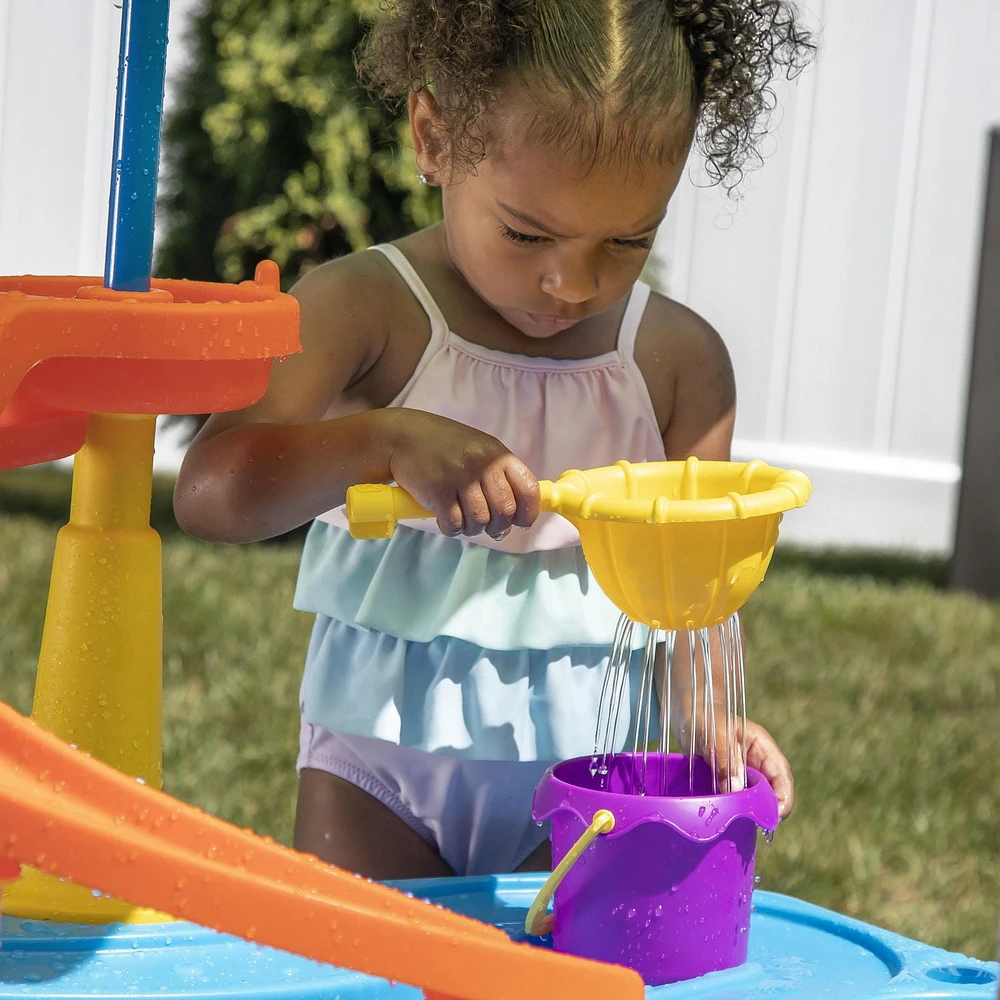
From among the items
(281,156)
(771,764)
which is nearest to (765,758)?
(771,764)

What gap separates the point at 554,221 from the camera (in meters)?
1.33

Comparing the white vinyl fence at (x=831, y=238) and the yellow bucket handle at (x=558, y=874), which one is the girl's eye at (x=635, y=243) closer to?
the yellow bucket handle at (x=558, y=874)

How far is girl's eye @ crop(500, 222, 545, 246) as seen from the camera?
1363mm

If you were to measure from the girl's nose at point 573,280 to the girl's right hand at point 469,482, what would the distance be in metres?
0.24

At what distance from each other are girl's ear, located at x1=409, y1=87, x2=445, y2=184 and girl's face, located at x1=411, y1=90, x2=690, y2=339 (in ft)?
0.14

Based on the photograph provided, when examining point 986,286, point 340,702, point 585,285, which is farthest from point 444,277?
point 986,286

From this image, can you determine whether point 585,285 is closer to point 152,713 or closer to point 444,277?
point 444,277

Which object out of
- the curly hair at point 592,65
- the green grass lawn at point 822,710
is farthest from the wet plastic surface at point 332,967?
the green grass lawn at point 822,710

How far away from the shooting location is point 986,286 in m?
4.72

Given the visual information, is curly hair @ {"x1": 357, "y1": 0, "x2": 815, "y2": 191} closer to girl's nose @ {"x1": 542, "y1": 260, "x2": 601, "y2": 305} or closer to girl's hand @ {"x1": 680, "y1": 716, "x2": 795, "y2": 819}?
girl's nose @ {"x1": 542, "y1": 260, "x2": 601, "y2": 305}

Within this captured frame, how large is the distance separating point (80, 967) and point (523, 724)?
0.57 metres

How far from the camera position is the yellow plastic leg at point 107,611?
110 cm

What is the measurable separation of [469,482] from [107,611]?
28 centimetres

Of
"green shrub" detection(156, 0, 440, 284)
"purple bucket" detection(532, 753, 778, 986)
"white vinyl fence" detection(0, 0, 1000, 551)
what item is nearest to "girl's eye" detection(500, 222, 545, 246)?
"purple bucket" detection(532, 753, 778, 986)
